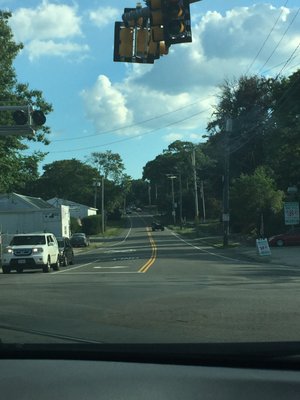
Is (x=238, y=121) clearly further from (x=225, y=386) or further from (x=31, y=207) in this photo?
(x=225, y=386)

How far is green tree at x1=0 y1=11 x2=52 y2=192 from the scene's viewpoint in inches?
1094

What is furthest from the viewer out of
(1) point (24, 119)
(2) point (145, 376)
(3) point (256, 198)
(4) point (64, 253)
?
(3) point (256, 198)

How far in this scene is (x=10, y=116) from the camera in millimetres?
28281

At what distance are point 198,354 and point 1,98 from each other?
26.8 metres

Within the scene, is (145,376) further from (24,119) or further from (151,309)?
(24,119)

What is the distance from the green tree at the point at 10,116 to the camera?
27781 mm

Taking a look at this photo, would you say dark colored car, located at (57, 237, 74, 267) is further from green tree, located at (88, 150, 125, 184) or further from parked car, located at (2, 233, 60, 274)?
green tree, located at (88, 150, 125, 184)

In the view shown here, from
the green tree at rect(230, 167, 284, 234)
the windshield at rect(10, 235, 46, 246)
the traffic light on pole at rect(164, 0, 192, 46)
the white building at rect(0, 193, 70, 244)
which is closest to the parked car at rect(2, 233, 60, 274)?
the windshield at rect(10, 235, 46, 246)

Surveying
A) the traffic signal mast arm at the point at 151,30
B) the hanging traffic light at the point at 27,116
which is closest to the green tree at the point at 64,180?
the hanging traffic light at the point at 27,116

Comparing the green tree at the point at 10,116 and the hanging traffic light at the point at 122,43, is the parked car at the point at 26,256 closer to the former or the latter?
the green tree at the point at 10,116

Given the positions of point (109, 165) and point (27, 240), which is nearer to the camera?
point (27, 240)

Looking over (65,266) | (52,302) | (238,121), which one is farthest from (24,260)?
(238,121)

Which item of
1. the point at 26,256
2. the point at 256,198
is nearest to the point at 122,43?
the point at 26,256

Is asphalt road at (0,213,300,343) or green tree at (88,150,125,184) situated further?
green tree at (88,150,125,184)
